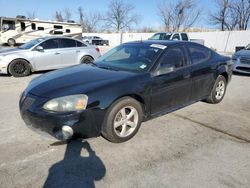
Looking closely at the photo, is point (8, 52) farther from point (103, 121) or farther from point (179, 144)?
point (179, 144)

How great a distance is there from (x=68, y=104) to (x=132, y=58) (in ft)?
5.67

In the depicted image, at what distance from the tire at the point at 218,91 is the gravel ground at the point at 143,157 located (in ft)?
3.05

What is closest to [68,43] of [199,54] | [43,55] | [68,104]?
[43,55]

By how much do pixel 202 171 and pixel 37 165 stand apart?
6.76 feet

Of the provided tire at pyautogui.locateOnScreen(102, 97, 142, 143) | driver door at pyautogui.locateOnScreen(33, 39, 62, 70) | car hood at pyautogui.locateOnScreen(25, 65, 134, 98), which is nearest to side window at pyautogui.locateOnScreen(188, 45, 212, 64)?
car hood at pyautogui.locateOnScreen(25, 65, 134, 98)

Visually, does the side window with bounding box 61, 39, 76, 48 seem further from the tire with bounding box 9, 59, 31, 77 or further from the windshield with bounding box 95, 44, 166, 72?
the windshield with bounding box 95, 44, 166, 72

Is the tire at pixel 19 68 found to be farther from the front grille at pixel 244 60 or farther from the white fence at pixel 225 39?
the white fence at pixel 225 39

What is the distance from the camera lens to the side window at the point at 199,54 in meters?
4.82

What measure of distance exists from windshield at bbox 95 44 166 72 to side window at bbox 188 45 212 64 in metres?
0.77

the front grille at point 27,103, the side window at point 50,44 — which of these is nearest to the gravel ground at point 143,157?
the front grille at point 27,103

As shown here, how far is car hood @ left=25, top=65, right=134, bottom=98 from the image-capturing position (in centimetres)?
338

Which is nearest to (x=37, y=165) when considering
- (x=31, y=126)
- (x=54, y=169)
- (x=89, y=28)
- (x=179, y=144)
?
(x=54, y=169)

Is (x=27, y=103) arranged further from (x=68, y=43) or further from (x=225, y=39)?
(x=225, y=39)

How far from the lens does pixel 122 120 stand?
144 inches
